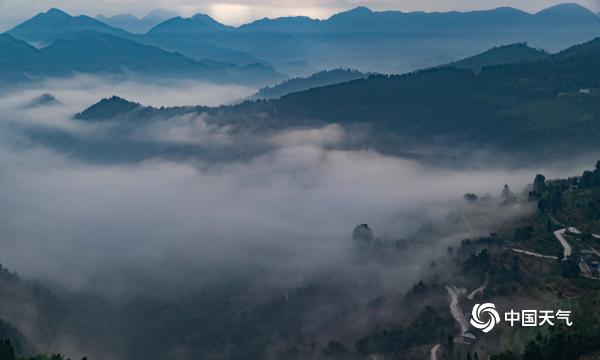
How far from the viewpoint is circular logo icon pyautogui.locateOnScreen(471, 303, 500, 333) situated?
122 metres

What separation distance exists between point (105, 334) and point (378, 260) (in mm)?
70661

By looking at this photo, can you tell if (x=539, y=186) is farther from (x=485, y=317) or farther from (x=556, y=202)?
(x=485, y=317)

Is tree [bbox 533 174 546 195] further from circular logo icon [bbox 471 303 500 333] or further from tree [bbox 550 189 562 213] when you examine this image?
circular logo icon [bbox 471 303 500 333]

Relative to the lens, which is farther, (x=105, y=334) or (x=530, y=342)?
(x=105, y=334)

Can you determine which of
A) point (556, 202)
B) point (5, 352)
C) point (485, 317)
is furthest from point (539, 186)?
point (5, 352)

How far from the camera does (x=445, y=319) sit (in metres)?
134

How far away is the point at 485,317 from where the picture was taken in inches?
4983

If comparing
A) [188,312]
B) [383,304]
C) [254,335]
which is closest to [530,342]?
[383,304]

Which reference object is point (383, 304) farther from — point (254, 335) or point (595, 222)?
point (595, 222)

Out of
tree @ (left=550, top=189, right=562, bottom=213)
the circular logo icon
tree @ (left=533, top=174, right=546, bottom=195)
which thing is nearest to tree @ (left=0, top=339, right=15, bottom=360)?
the circular logo icon

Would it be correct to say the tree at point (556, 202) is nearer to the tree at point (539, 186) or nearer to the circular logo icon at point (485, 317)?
the tree at point (539, 186)

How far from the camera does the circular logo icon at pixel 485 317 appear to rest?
401 feet

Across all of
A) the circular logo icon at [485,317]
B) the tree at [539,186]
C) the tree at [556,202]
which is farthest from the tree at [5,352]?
the tree at [539,186]

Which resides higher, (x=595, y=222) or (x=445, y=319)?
(x=595, y=222)
